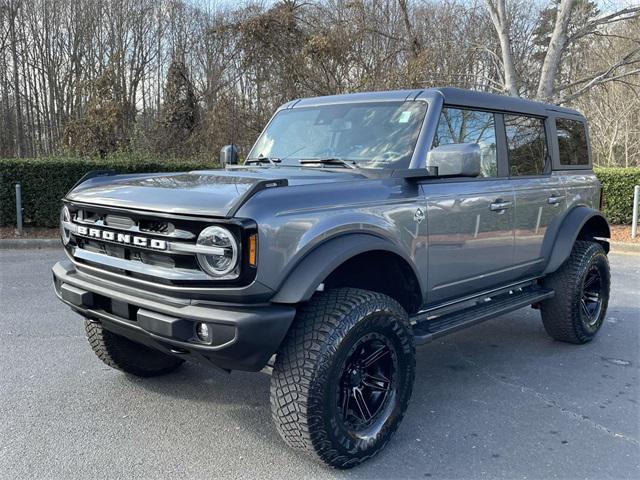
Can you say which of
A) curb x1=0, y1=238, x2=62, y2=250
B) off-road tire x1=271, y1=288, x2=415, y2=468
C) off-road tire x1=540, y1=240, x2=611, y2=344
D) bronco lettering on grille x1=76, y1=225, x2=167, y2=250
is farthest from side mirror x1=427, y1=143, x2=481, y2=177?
curb x1=0, y1=238, x2=62, y2=250

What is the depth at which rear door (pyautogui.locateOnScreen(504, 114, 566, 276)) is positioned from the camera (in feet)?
14.1

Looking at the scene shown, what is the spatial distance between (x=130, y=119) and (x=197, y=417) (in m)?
14.1

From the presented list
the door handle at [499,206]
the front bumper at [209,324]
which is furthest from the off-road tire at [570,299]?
the front bumper at [209,324]

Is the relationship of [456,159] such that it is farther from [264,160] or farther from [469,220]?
[264,160]

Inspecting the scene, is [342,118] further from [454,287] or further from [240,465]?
[240,465]

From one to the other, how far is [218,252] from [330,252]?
0.57 m

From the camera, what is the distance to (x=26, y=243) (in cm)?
991

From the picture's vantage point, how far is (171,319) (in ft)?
8.44

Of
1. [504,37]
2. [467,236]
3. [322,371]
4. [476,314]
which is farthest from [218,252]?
[504,37]

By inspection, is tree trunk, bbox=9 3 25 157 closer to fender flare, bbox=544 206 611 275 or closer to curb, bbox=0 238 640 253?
curb, bbox=0 238 640 253

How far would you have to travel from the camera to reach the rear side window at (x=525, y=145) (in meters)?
4.36

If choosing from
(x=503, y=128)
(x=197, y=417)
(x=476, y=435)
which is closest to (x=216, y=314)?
(x=197, y=417)

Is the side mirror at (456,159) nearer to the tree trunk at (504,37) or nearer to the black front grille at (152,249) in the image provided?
the black front grille at (152,249)

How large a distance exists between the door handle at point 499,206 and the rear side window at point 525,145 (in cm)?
32
